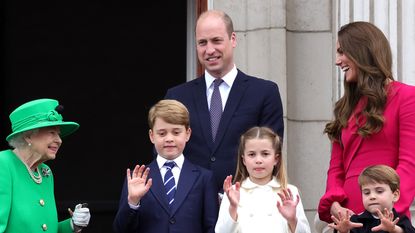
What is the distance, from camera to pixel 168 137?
245 inches

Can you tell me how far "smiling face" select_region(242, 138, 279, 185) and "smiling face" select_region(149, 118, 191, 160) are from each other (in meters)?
0.40

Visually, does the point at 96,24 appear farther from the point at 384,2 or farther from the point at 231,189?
the point at 231,189

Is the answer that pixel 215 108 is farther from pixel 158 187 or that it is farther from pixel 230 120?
pixel 158 187

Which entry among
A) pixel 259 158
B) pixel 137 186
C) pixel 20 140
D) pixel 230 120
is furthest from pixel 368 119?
pixel 20 140

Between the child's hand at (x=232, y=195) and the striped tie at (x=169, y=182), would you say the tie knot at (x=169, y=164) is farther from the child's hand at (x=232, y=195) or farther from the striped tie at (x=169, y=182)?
the child's hand at (x=232, y=195)

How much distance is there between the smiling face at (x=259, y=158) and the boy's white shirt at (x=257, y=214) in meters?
0.05

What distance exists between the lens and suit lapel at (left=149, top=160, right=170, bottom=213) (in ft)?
20.4

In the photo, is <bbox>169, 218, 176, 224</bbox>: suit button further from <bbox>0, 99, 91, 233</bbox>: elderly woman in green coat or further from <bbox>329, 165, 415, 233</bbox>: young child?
<bbox>329, 165, 415, 233</bbox>: young child

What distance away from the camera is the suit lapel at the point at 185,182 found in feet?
20.4

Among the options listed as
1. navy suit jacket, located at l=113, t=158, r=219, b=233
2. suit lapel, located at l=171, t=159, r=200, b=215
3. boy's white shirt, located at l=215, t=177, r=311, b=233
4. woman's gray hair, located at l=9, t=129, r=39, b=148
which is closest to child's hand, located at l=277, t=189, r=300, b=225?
boy's white shirt, located at l=215, t=177, r=311, b=233

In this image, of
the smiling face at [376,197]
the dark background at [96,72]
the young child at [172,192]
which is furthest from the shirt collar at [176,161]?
the dark background at [96,72]

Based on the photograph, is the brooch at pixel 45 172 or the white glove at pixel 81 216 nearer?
the white glove at pixel 81 216

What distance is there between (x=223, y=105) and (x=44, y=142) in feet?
3.44

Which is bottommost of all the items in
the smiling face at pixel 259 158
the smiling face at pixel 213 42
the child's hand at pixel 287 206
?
the child's hand at pixel 287 206
